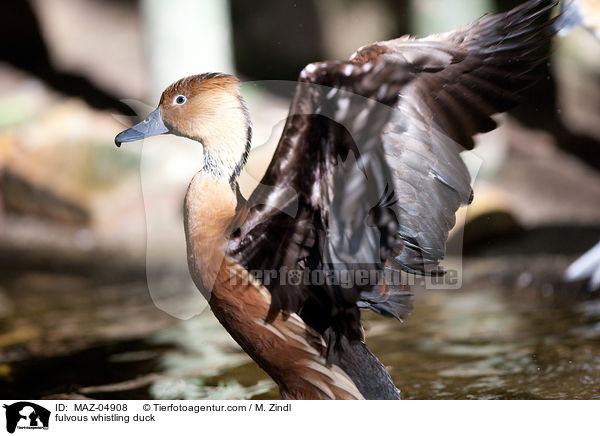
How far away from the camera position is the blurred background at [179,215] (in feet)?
9.36

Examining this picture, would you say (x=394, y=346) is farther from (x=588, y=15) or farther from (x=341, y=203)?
(x=588, y=15)

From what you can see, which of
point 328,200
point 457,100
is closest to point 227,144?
point 328,200

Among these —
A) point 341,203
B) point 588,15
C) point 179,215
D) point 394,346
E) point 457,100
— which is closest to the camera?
point 341,203

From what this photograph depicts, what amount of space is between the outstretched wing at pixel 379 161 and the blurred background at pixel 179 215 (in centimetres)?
41

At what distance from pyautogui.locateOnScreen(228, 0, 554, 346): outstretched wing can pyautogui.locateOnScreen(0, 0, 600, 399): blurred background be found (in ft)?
1.35

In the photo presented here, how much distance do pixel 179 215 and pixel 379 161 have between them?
3.31 meters

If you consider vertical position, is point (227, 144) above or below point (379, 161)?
above

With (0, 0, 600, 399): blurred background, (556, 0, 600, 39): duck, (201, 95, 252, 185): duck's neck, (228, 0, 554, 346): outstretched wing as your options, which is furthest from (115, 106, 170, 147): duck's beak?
(556, 0, 600, 39): duck

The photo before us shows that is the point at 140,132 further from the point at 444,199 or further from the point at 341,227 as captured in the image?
the point at 444,199

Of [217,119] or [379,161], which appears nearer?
[379,161]

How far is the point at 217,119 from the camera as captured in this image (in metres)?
2.20
